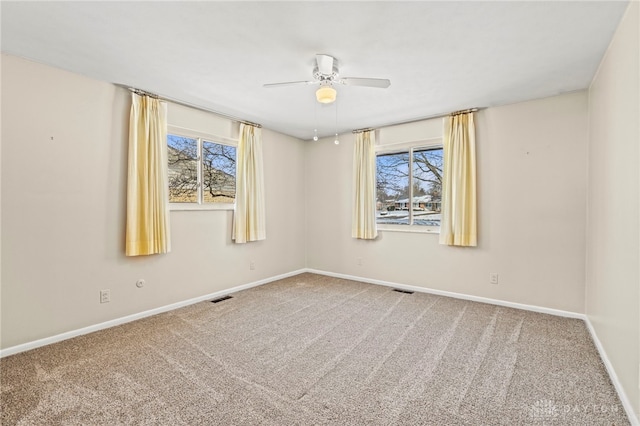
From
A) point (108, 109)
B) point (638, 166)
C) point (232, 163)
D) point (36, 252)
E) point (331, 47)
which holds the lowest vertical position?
point (36, 252)

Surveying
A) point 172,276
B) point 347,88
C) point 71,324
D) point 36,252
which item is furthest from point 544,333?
point 36,252

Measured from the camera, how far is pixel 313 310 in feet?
11.3

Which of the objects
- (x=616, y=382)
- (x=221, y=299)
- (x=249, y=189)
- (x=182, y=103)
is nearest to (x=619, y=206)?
(x=616, y=382)

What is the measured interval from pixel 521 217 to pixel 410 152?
171cm

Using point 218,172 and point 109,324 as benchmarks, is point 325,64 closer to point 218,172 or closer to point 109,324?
point 218,172

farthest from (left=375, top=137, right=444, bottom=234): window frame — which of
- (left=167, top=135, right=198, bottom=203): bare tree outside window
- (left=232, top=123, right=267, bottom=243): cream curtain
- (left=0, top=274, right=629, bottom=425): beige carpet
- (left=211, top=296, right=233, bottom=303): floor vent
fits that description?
(left=167, top=135, right=198, bottom=203): bare tree outside window

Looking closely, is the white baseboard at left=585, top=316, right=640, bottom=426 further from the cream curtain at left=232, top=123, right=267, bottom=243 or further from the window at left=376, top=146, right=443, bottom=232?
the cream curtain at left=232, top=123, right=267, bottom=243

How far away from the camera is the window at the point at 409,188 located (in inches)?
166

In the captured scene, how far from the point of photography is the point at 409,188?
14.5ft

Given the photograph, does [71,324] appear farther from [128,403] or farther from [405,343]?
[405,343]

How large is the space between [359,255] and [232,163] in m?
2.50

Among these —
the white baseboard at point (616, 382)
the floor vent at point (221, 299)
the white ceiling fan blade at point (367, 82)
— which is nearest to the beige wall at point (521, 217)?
the white baseboard at point (616, 382)

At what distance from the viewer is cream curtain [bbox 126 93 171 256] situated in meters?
3.06

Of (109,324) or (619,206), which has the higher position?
(619,206)
